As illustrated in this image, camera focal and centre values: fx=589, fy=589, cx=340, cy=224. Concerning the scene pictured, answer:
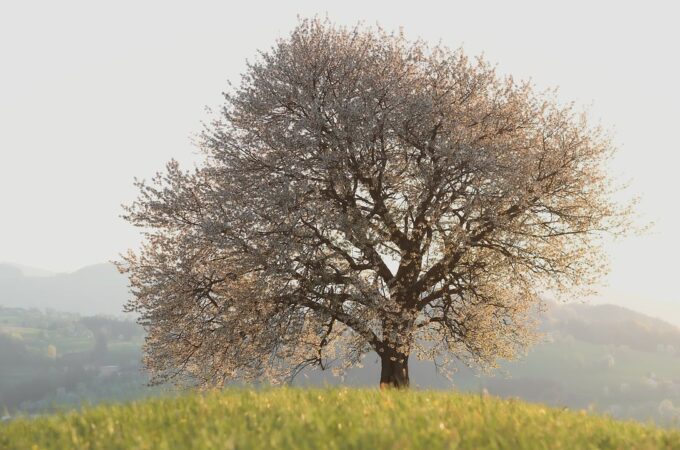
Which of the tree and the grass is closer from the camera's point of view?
the grass

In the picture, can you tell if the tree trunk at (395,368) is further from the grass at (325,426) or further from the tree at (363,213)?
the grass at (325,426)

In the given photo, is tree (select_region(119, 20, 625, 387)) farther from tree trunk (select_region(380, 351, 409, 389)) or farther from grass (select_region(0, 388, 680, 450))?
grass (select_region(0, 388, 680, 450))

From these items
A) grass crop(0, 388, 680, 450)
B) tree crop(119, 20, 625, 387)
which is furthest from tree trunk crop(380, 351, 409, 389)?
grass crop(0, 388, 680, 450)

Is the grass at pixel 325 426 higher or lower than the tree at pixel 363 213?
lower

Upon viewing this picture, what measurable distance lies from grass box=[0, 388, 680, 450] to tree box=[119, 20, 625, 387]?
36.4 ft

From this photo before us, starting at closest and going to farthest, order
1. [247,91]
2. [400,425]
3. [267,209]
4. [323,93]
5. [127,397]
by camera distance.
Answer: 1. [400,425]
2. [127,397]
3. [267,209]
4. [323,93]
5. [247,91]

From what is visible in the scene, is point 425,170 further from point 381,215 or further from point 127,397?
point 127,397

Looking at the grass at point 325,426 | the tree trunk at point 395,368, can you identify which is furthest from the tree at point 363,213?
the grass at point 325,426

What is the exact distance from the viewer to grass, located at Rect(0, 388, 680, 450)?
7957mm

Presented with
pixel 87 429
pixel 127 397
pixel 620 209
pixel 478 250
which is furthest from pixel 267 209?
pixel 620 209

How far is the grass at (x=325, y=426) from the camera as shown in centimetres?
796

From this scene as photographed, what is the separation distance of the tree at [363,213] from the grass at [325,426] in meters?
11.1

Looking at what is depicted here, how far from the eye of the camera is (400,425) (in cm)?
855

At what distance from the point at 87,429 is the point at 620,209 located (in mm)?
23311
